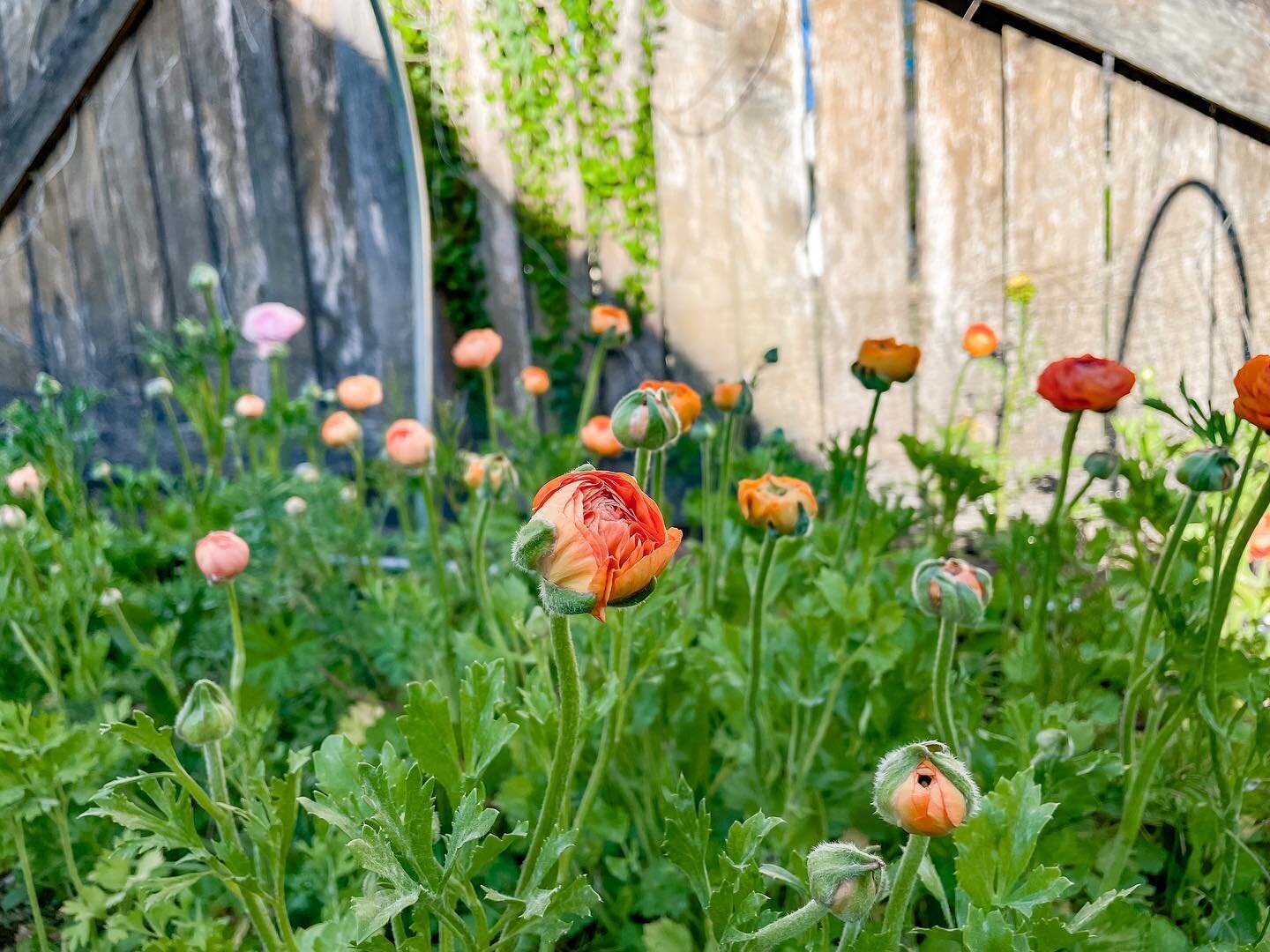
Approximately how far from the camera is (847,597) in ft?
2.95

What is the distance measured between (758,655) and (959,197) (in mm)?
1414

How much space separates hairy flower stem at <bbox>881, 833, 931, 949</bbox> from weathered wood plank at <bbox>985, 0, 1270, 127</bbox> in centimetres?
166

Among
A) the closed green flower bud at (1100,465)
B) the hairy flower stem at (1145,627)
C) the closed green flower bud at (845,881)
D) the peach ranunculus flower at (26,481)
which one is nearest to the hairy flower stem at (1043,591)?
the closed green flower bud at (1100,465)

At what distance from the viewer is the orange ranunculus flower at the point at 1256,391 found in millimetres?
621

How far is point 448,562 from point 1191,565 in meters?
1.23

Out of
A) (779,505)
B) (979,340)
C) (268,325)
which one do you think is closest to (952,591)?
(779,505)

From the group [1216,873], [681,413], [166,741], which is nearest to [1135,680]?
[1216,873]

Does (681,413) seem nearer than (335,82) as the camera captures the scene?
Yes

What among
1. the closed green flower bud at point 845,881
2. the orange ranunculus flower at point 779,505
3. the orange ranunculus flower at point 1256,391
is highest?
the orange ranunculus flower at point 1256,391

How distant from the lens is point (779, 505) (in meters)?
0.81

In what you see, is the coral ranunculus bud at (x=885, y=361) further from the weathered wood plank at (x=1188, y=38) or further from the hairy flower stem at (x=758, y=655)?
the weathered wood plank at (x=1188, y=38)

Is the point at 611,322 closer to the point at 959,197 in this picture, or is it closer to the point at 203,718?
the point at 959,197

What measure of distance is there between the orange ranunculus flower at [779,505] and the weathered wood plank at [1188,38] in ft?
4.44

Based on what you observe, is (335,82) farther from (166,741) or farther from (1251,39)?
(166,741)
